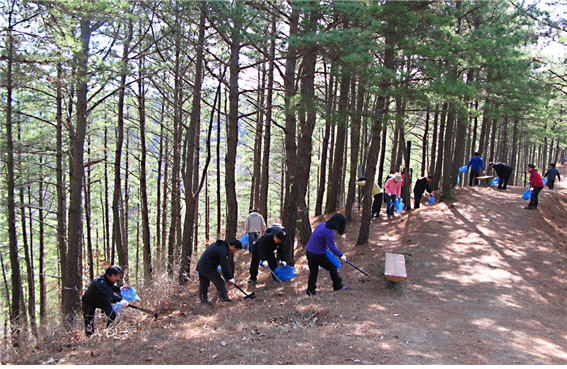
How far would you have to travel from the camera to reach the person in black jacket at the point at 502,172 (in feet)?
51.7

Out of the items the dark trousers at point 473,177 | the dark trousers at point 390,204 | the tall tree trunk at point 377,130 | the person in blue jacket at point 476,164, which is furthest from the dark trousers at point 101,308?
the dark trousers at point 473,177

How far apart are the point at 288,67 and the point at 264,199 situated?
22.5 feet

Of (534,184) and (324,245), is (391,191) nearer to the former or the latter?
(534,184)

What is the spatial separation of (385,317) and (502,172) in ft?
45.6

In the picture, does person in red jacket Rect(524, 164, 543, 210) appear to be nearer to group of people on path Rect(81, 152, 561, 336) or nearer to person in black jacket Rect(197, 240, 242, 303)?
group of people on path Rect(81, 152, 561, 336)

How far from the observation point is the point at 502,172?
53.2ft

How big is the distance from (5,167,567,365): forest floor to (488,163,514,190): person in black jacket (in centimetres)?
543

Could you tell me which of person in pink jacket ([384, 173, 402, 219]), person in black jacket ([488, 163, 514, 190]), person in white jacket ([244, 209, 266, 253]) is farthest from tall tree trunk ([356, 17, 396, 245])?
person in black jacket ([488, 163, 514, 190])

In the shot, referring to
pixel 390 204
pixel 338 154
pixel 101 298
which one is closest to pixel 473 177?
pixel 390 204

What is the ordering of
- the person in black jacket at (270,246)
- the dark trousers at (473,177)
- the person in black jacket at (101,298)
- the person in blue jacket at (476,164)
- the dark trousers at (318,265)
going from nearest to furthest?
the person in black jacket at (101,298) < the dark trousers at (318,265) < the person in black jacket at (270,246) < the person in blue jacket at (476,164) < the dark trousers at (473,177)

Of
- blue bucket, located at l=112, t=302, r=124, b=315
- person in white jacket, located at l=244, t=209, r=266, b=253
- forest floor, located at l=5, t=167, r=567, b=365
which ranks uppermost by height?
person in white jacket, located at l=244, t=209, r=266, b=253

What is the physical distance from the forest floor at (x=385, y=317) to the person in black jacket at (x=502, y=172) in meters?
5.43

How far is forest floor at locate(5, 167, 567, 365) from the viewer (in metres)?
4.36

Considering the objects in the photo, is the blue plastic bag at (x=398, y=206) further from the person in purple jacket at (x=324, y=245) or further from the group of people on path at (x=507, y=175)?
the person in purple jacket at (x=324, y=245)
